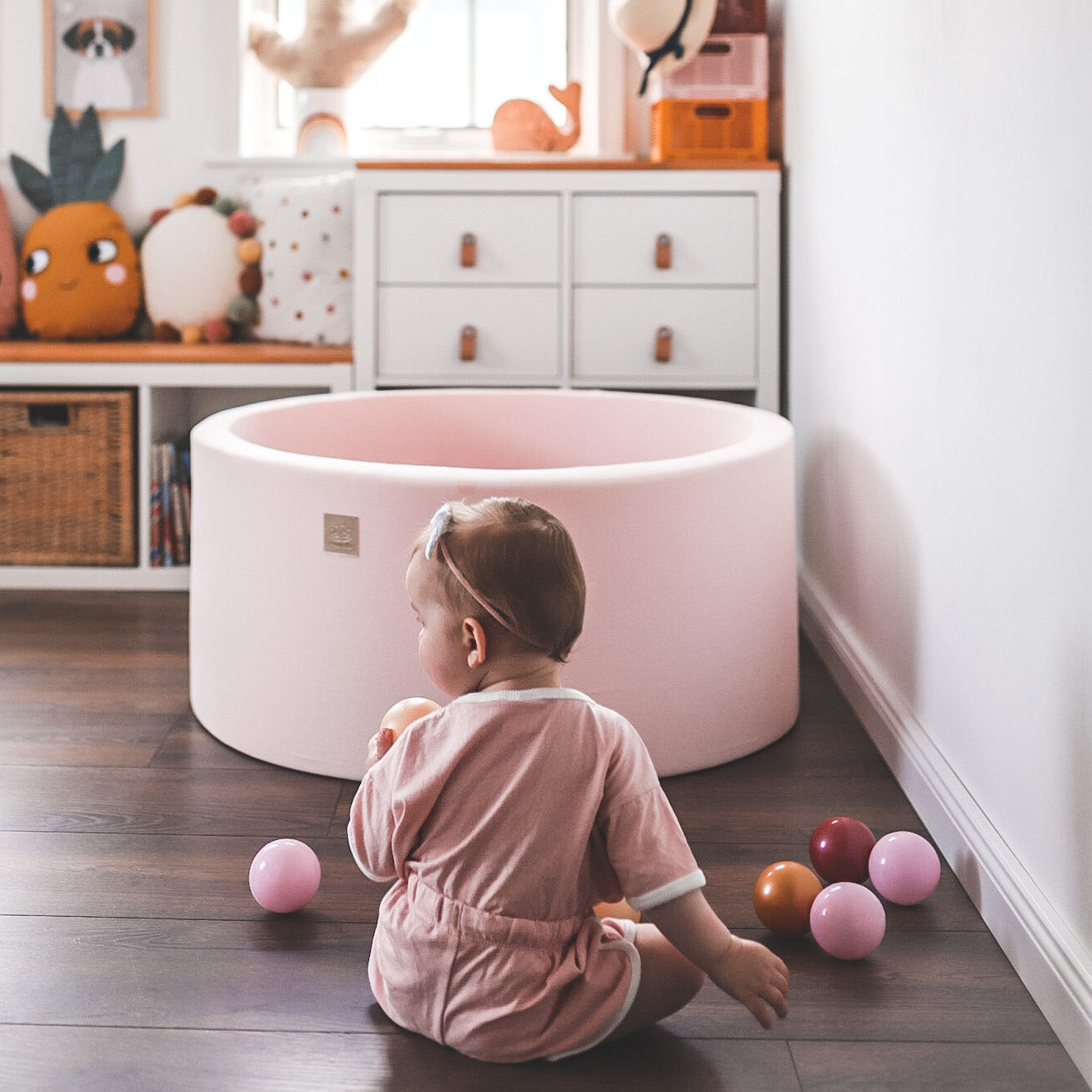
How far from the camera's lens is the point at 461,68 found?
3.58m

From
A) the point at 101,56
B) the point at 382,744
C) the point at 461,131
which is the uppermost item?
the point at 101,56

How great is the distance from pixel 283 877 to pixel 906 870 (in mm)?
673

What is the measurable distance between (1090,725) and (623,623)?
2.33 feet

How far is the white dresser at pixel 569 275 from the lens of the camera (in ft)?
9.55

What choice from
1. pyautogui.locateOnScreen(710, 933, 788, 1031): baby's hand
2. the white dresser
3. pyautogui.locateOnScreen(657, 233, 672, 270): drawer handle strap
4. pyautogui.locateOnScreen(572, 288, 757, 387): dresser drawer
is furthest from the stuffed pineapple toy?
pyautogui.locateOnScreen(710, 933, 788, 1031): baby's hand

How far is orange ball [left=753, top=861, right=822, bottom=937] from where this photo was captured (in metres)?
1.39

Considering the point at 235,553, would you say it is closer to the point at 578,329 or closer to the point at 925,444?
the point at 925,444

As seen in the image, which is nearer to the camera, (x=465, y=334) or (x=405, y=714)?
(x=405, y=714)

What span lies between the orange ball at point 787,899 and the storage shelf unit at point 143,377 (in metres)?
1.84

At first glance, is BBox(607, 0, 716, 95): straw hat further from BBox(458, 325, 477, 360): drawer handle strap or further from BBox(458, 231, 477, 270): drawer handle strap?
BBox(458, 325, 477, 360): drawer handle strap

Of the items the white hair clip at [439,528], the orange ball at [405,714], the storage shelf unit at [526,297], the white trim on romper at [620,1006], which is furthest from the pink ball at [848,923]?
the storage shelf unit at [526,297]

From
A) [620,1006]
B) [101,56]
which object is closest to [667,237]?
[101,56]

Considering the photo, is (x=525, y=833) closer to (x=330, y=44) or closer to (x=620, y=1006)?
(x=620, y=1006)

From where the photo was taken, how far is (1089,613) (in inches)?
46.9
